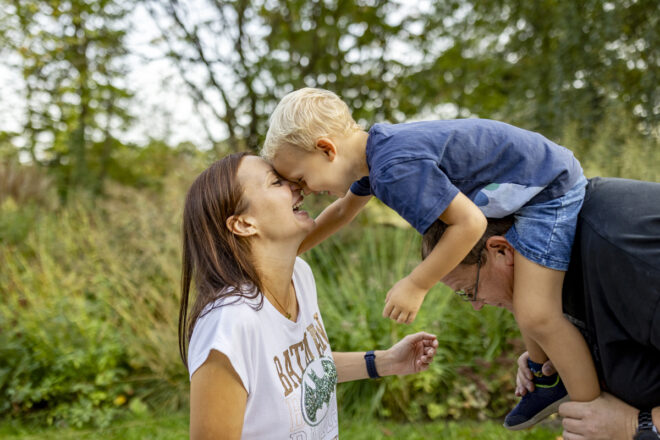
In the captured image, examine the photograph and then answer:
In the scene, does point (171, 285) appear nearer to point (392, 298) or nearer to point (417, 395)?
point (417, 395)

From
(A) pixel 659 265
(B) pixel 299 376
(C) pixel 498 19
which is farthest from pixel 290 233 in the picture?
(C) pixel 498 19

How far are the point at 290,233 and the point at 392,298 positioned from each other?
0.41 meters

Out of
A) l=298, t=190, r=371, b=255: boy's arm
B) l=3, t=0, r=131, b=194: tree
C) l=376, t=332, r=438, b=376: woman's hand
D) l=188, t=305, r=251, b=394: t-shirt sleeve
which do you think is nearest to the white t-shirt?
l=188, t=305, r=251, b=394: t-shirt sleeve

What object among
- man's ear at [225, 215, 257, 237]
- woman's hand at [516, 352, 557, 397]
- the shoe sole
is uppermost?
man's ear at [225, 215, 257, 237]

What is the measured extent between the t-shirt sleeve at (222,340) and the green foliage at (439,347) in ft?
8.50

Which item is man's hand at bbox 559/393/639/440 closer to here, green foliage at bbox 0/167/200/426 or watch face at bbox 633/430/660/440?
watch face at bbox 633/430/660/440

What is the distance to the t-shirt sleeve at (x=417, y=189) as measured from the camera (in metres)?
1.72

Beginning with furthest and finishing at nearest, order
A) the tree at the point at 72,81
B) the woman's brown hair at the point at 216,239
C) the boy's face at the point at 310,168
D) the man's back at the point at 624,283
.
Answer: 1. the tree at the point at 72,81
2. the boy's face at the point at 310,168
3. the woman's brown hair at the point at 216,239
4. the man's back at the point at 624,283

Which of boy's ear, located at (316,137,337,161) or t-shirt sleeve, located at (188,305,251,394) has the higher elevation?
boy's ear, located at (316,137,337,161)

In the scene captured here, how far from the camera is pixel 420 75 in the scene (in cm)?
823

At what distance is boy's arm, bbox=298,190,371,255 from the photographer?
2.18 meters

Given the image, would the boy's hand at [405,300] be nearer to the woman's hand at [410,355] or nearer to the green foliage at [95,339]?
the woman's hand at [410,355]

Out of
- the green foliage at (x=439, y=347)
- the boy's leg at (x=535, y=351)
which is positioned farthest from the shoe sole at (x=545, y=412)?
the green foliage at (x=439, y=347)

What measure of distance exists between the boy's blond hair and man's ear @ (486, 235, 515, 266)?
672 mm
